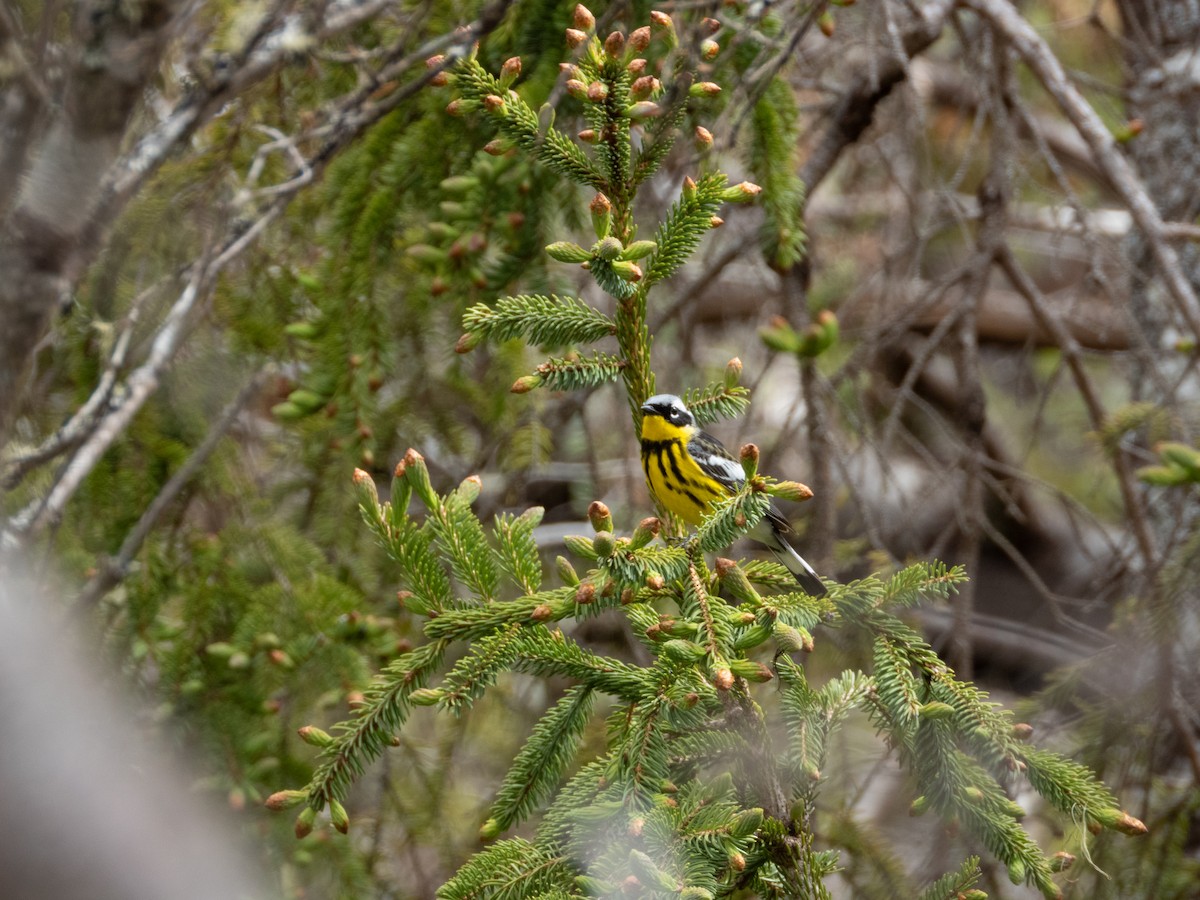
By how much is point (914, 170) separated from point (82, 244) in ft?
9.18

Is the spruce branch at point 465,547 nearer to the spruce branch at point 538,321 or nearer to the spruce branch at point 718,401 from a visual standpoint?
the spruce branch at point 538,321

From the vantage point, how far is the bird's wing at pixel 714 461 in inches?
94.9

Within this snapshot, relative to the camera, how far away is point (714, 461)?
2490 mm

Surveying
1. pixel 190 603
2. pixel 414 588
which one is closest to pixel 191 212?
pixel 190 603

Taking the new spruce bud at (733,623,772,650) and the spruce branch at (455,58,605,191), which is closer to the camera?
the new spruce bud at (733,623,772,650)

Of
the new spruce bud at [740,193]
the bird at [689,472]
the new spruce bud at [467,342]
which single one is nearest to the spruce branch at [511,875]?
the new spruce bud at [467,342]

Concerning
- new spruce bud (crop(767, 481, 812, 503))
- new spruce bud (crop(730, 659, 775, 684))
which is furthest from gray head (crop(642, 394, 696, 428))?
new spruce bud (crop(730, 659, 775, 684))

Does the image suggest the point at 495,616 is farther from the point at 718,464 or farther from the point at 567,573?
the point at 718,464

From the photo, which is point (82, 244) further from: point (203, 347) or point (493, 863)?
point (493, 863)

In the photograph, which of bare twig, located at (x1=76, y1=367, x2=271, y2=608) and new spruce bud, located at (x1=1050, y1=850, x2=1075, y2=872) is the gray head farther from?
bare twig, located at (x1=76, y1=367, x2=271, y2=608)

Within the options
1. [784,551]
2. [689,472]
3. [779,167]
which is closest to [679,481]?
[689,472]

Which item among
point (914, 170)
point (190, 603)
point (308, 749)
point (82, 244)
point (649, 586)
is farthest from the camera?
point (914, 170)

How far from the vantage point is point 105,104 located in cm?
204

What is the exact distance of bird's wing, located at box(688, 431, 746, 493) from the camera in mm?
2410
